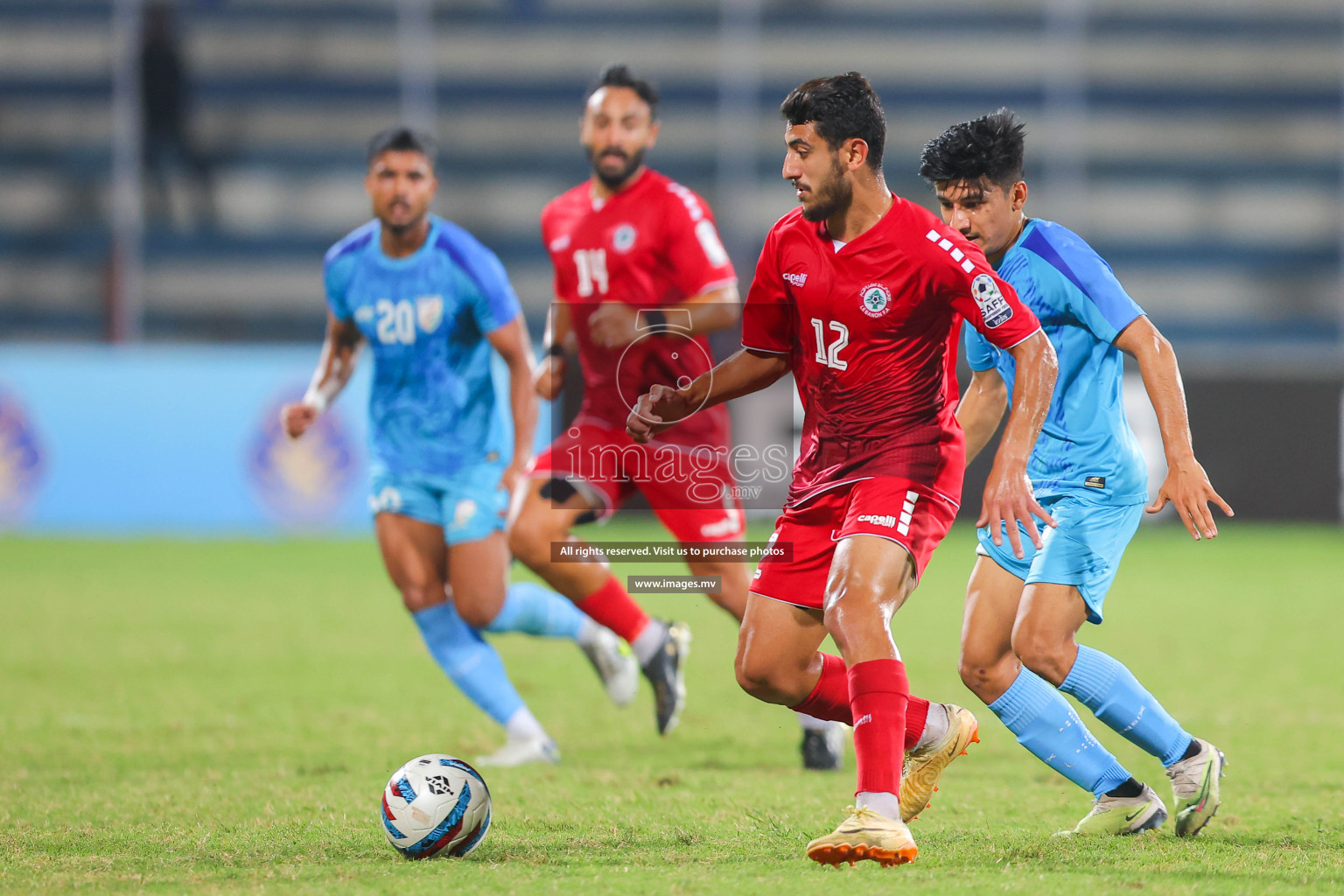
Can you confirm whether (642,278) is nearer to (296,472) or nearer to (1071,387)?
(1071,387)

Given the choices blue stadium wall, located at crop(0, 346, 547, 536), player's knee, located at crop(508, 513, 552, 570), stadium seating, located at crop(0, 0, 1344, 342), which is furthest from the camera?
stadium seating, located at crop(0, 0, 1344, 342)

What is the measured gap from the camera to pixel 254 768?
18.7 feet

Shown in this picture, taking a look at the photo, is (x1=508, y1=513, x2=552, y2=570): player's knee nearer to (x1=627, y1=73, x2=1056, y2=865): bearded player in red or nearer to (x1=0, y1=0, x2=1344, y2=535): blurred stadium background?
(x1=627, y1=73, x2=1056, y2=865): bearded player in red

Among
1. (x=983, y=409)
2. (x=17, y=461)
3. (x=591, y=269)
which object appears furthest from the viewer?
(x=17, y=461)

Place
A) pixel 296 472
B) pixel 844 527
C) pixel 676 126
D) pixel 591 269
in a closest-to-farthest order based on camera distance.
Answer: pixel 844 527 → pixel 591 269 → pixel 296 472 → pixel 676 126

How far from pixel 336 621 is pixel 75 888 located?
20.8ft

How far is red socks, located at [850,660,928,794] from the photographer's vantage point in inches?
153

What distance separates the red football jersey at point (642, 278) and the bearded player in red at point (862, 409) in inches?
66.6

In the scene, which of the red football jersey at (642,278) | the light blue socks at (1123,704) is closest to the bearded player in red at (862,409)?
the light blue socks at (1123,704)

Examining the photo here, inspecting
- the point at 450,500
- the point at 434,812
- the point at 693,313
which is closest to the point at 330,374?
the point at 450,500

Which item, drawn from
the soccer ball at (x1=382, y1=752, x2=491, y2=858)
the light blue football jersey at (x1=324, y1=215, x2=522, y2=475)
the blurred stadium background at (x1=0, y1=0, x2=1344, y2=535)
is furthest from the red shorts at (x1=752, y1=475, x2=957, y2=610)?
the blurred stadium background at (x1=0, y1=0, x2=1344, y2=535)

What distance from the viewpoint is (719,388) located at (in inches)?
177

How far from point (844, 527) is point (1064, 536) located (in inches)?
30.9

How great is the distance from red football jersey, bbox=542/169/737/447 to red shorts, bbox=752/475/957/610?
1873 mm
